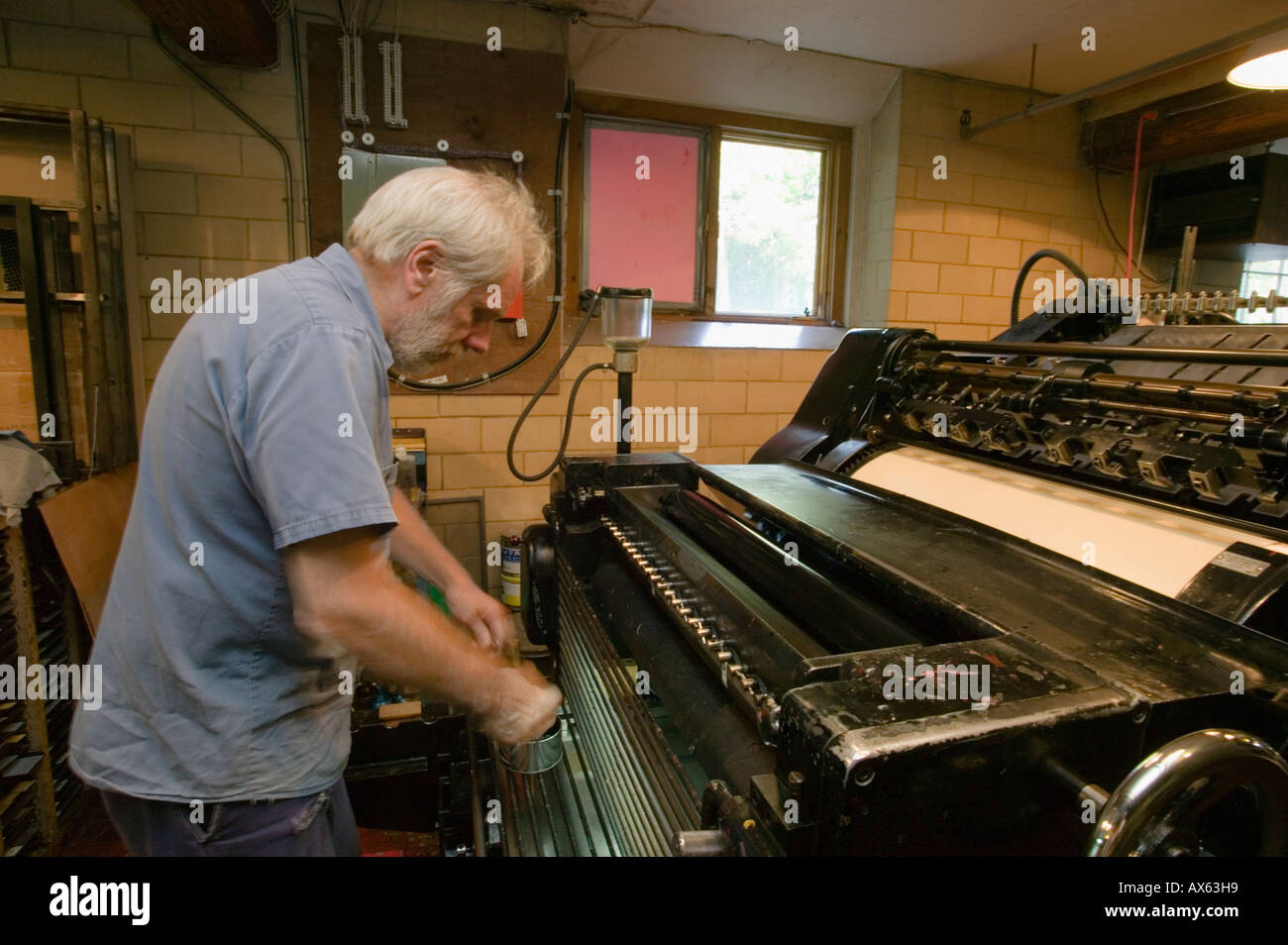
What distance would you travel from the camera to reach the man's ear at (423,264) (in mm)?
1081

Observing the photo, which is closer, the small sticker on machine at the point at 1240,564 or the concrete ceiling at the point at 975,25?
the small sticker on machine at the point at 1240,564

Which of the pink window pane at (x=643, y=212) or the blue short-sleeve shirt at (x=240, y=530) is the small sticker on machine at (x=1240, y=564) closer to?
the blue short-sleeve shirt at (x=240, y=530)

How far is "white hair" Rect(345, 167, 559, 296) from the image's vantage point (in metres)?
1.07

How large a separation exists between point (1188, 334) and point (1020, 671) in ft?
4.62

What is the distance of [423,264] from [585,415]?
2.24 meters

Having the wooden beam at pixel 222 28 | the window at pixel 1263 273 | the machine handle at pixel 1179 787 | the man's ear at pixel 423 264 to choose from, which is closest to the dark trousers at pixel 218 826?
the man's ear at pixel 423 264

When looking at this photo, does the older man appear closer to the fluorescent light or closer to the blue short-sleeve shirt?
the blue short-sleeve shirt

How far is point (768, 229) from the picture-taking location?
376 centimetres

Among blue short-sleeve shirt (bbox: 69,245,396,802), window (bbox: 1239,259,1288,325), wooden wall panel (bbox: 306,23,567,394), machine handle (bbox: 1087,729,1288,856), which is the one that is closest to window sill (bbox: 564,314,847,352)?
wooden wall panel (bbox: 306,23,567,394)

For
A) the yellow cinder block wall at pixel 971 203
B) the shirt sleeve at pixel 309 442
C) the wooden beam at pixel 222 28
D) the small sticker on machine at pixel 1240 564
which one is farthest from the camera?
the yellow cinder block wall at pixel 971 203

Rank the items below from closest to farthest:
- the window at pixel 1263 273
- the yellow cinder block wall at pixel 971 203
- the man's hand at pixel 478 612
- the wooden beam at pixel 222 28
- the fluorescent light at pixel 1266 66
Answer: the man's hand at pixel 478 612, the fluorescent light at pixel 1266 66, the wooden beam at pixel 222 28, the yellow cinder block wall at pixel 971 203, the window at pixel 1263 273
